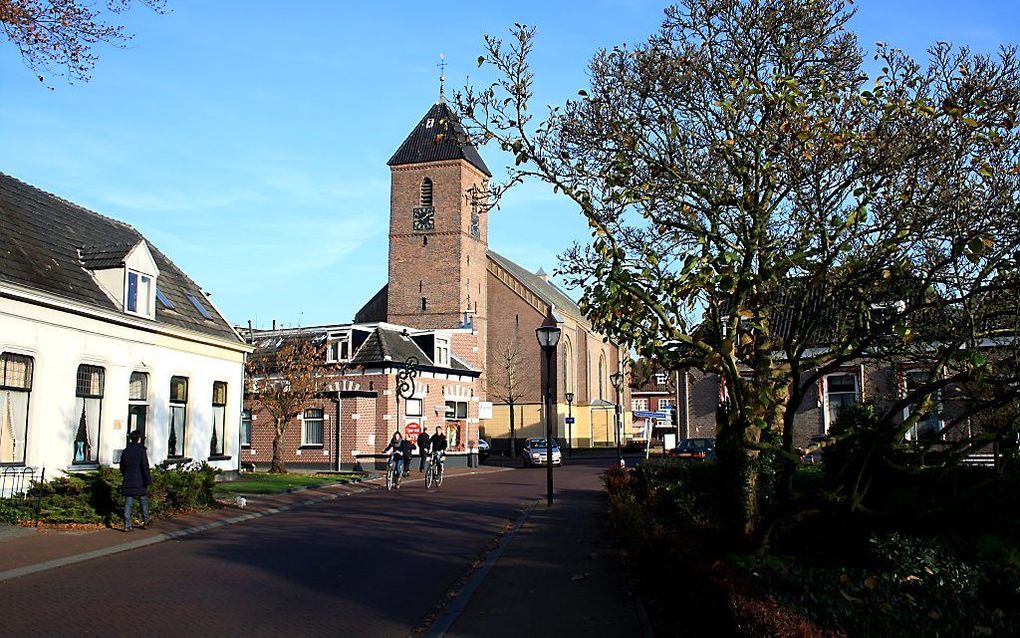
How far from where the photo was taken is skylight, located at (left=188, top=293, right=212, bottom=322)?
27.5m

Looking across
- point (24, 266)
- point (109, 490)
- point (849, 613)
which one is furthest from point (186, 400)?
point (849, 613)

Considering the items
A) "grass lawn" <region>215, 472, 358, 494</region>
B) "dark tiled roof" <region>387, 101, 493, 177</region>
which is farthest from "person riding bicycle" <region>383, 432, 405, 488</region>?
"dark tiled roof" <region>387, 101, 493, 177</region>

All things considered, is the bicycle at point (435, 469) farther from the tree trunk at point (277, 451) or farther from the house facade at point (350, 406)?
the house facade at point (350, 406)

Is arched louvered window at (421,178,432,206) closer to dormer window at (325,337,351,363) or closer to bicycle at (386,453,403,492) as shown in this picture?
dormer window at (325,337,351,363)

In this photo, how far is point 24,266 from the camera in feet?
64.1

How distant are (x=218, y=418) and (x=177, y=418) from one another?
2.29m

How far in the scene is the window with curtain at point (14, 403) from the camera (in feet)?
60.4

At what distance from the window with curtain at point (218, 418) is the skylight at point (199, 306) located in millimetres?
2172

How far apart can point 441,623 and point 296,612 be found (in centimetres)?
164

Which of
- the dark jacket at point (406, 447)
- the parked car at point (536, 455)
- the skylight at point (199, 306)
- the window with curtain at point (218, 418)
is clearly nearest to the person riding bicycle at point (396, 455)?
the dark jacket at point (406, 447)

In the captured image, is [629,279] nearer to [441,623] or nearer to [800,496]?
[800,496]

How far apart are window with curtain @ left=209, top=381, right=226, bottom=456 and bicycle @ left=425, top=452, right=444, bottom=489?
646 centimetres

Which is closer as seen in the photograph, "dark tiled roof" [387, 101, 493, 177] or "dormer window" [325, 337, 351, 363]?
"dormer window" [325, 337, 351, 363]

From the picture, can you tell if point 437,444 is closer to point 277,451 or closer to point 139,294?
point 277,451
